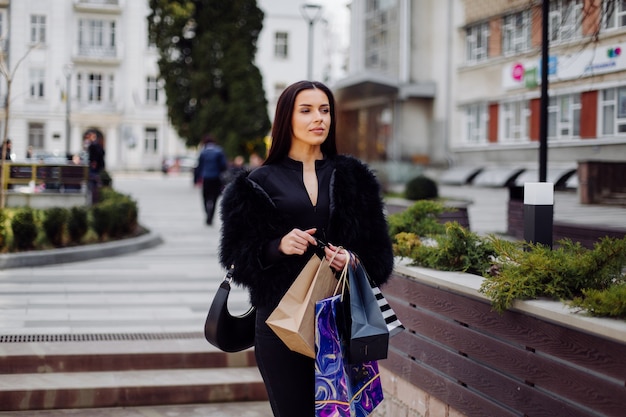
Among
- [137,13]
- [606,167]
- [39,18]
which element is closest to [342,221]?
[606,167]

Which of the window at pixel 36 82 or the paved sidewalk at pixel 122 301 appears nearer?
the paved sidewalk at pixel 122 301

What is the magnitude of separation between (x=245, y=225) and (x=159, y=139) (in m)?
62.9

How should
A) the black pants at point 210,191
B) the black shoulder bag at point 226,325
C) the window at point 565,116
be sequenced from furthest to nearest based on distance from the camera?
1. the window at point 565,116
2. the black pants at point 210,191
3. the black shoulder bag at point 226,325

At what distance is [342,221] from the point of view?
3615 mm

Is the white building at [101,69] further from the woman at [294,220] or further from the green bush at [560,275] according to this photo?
the green bush at [560,275]

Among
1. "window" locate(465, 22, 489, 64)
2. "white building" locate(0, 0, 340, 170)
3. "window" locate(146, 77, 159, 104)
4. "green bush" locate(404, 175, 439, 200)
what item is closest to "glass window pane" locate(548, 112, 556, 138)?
"white building" locate(0, 0, 340, 170)

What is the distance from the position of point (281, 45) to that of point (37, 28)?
44530 mm

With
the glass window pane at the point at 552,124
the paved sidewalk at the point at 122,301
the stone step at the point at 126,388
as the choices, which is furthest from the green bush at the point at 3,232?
the glass window pane at the point at 552,124

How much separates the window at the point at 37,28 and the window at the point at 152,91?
3568 cm

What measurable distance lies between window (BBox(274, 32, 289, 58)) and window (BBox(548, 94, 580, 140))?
36.2 meters

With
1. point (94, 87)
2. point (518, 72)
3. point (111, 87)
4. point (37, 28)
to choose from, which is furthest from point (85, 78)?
point (37, 28)

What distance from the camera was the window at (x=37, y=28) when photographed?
17.2m

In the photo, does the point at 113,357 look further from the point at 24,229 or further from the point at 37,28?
the point at 37,28

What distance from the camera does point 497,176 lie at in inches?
1259
